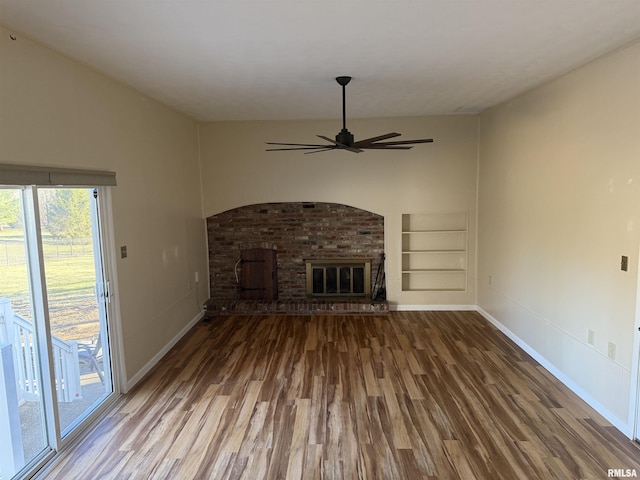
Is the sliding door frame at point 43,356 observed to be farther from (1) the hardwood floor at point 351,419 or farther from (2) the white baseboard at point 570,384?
(2) the white baseboard at point 570,384

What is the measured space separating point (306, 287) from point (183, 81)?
3.60 meters

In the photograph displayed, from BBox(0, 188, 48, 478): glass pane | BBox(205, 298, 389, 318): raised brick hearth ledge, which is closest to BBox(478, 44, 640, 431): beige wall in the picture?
BBox(205, 298, 389, 318): raised brick hearth ledge

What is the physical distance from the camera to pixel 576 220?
3.60 metres

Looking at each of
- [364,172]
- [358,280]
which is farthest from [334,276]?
[364,172]

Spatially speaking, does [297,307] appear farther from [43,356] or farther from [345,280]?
[43,356]

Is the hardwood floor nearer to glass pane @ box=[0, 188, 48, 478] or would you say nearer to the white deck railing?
glass pane @ box=[0, 188, 48, 478]

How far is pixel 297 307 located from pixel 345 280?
33.4 inches

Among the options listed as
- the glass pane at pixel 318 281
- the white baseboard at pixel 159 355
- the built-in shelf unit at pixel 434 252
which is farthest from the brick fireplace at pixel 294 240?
the white baseboard at pixel 159 355

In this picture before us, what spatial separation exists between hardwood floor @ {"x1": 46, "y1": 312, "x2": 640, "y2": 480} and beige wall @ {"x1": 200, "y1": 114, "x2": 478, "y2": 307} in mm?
1982

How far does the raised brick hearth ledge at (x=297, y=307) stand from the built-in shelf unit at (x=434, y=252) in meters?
0.63

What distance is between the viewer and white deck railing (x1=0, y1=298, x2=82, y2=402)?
2.54 metres

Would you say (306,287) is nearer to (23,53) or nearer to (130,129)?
(130,129)

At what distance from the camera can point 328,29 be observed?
2514 mm

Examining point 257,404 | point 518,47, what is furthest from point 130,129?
point 518,47
